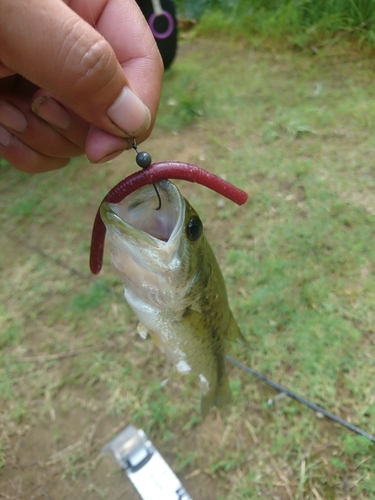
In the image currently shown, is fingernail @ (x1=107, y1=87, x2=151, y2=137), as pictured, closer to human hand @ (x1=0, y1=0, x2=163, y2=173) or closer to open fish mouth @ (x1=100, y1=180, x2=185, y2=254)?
human hand @ (x1=0, y1=0, x2=163, y2=173)

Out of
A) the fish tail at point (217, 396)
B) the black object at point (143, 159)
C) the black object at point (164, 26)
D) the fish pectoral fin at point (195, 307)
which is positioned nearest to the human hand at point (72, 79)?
the black object at point (143, 159)

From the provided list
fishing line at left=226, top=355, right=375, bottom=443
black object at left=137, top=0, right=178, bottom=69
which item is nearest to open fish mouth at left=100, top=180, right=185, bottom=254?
fishing line at left=226, top=355, right=375, bottom=443

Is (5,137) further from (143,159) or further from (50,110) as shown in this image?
(143,159)

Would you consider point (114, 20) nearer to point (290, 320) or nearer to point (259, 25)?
point (290, 320)

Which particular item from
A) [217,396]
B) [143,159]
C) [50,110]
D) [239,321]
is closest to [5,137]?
[50,110]

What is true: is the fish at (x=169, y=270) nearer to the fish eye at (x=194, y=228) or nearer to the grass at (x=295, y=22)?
the fish eye at (x=194, y=228)

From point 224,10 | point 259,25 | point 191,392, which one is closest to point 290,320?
point 191,392
